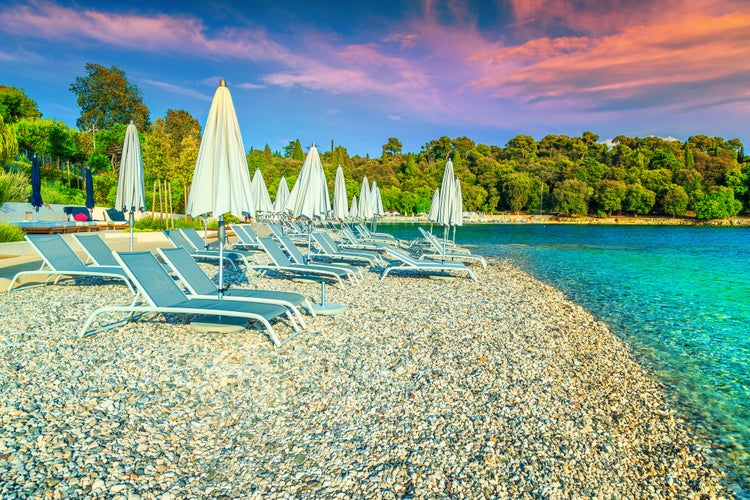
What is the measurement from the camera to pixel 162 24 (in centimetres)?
1666

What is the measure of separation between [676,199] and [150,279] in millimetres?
78771

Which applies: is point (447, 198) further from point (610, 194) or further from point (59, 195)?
point (610, 194)

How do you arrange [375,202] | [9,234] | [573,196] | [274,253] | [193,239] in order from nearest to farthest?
[274,253] < [193,239] < [9,234] < [375,202] < [573,196]

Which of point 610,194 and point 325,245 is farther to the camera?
point 610,194

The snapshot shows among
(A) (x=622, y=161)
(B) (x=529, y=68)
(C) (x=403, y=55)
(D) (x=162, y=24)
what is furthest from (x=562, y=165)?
(D) (x=162, y=24)

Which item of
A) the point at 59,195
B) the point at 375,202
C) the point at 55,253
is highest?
the point at 59,195

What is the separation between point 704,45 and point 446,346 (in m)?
22.4

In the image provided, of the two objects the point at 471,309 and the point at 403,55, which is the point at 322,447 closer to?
the point at 471,309

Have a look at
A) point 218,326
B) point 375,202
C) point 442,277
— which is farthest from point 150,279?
point 375,202

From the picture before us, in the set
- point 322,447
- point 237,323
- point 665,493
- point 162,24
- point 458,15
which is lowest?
point 665,493

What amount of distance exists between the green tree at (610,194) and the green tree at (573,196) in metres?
1.78

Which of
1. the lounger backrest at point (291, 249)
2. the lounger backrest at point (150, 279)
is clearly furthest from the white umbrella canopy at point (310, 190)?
the lounger backrest at point (150, 279)

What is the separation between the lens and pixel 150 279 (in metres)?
4.55

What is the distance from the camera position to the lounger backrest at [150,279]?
172 inches
